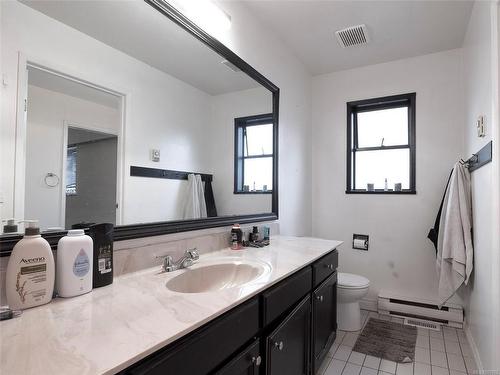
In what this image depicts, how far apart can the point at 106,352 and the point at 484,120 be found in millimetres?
2229

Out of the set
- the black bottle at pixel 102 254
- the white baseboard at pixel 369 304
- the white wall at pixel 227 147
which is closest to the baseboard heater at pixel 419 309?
the white baseboard at pixel 369 304

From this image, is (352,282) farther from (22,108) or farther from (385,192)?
(22,108)

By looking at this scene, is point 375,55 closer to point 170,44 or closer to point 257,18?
point 257,18

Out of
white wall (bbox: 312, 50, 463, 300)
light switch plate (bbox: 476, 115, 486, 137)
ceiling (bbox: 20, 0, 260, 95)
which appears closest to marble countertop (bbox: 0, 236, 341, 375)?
ceiling (bbox: 20, 0, 260, 95)

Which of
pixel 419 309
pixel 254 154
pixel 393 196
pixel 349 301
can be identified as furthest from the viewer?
pixel 393 196

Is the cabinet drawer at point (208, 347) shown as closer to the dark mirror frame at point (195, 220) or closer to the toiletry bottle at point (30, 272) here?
the toiletry bottle at point (30, 272)

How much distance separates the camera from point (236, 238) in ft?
5.81

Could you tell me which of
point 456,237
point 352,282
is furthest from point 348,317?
point 456,237

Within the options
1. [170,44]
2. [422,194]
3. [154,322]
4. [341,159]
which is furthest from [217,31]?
[422,194]

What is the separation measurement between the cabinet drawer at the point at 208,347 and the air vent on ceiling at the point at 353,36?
7.55ft

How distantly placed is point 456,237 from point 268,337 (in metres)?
1.92

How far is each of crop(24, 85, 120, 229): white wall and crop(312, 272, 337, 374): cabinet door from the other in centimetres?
135

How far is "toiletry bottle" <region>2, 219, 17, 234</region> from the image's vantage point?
831 mm

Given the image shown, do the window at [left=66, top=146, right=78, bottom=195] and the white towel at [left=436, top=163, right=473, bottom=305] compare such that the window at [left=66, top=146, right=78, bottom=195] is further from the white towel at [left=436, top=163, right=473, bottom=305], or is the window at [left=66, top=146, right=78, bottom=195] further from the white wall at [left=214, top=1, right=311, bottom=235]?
the white towel at [left=436, top=163, right=473, bottom=305]
